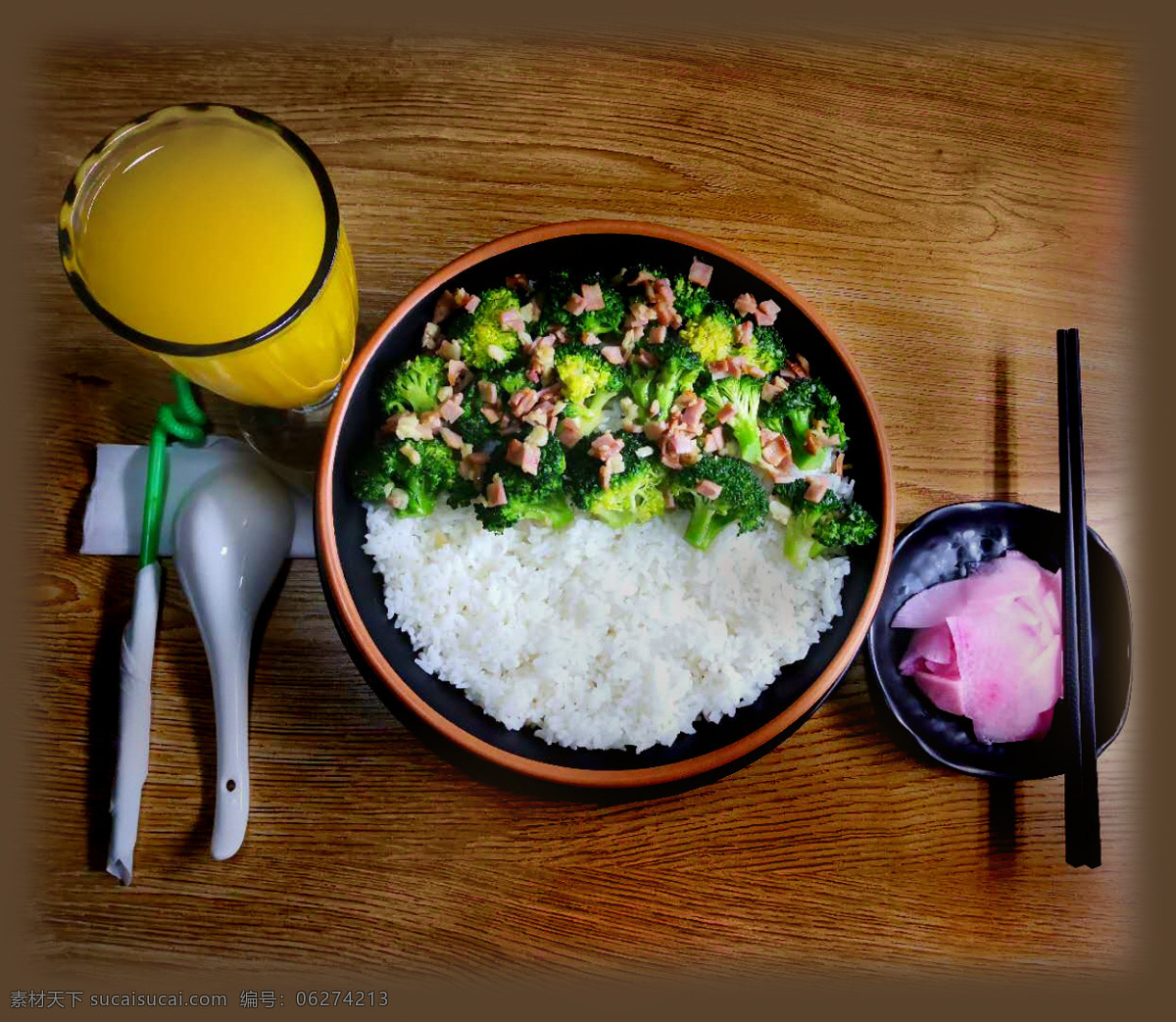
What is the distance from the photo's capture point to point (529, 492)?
178 cm

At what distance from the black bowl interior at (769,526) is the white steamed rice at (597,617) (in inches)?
1.1

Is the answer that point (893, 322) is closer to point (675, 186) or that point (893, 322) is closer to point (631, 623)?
point (675, 186)

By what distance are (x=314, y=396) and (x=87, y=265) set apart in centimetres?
47

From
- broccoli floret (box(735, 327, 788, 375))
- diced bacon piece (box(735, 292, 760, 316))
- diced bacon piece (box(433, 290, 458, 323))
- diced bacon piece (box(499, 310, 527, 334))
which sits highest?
diced bacon piece (box(735, 292, 760, 316))

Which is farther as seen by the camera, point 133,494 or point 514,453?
point 133,494

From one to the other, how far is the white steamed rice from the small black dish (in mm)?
263

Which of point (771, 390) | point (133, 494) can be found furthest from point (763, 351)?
point (133, 494)

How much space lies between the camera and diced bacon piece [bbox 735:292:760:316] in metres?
1.92

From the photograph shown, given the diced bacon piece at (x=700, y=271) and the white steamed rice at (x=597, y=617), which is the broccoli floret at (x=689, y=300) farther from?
the white steamed rice at (x=597, y=617)

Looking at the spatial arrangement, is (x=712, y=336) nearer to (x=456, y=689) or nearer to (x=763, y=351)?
(x=763, y=351)

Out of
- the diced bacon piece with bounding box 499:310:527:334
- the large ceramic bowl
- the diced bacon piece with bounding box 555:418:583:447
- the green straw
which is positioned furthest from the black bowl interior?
the green straw

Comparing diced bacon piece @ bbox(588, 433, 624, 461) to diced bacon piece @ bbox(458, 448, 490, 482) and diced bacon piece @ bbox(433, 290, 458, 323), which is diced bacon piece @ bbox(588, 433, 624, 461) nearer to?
diced bacon piece @ bbox(458, 448, 490, 482)

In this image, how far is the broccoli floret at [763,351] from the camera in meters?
1.88

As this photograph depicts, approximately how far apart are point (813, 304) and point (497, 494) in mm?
918
